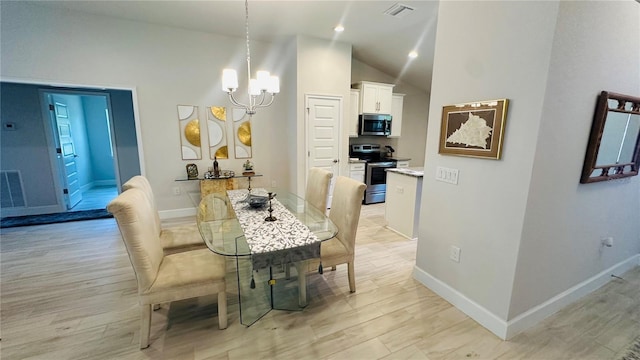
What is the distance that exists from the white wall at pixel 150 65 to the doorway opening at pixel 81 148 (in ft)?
2.84

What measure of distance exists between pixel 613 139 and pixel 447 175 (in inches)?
47.2

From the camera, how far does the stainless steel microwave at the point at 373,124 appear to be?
4832 millimetres

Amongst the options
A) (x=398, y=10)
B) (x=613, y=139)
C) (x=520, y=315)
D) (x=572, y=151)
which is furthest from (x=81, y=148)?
(x=613, y=139)

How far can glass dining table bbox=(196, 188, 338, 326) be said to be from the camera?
1585mm

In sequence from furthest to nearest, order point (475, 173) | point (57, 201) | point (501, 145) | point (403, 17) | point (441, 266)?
point (57, 201)
point (403, 17)
point (441, 266)
point (475, 173)
point (501, 145)

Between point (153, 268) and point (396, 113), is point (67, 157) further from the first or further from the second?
point (396, 113)

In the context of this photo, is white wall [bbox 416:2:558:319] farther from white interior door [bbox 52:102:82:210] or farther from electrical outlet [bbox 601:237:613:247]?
white interior door [bbox 52:102:82:210]

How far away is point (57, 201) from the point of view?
416cm

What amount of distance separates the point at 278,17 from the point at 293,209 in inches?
101

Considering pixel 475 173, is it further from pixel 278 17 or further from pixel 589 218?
pixel 278 17

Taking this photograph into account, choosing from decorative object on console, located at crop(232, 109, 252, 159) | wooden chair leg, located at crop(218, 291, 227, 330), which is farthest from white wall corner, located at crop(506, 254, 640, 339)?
decorative object on console, located at crop(232, 109, 252, 159)

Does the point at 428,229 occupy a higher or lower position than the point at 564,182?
lower

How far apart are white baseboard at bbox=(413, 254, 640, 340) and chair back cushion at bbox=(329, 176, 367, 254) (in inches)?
32.3

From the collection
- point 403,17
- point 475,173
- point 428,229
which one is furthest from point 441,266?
point 403,17
